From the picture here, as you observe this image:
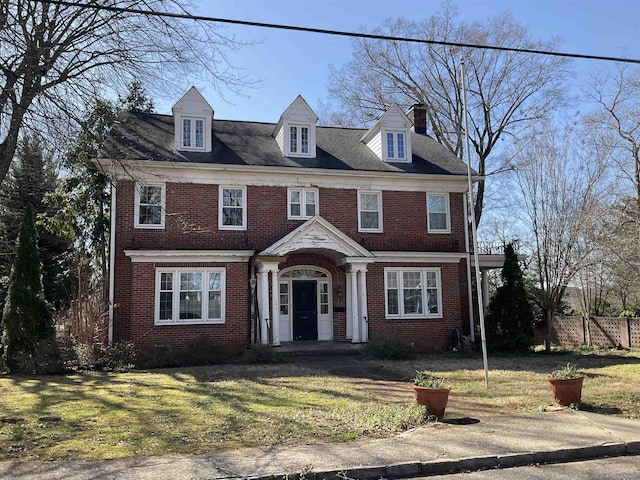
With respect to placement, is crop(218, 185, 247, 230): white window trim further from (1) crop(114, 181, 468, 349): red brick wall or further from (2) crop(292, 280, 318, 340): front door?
(2) crop(292, 280, 318, 340): front door

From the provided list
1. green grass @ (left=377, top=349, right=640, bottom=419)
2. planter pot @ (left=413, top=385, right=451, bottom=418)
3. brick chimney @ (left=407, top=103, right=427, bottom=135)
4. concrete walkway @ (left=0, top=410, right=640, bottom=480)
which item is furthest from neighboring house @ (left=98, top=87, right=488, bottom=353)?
concrete walkway @ (left=0, top=410, right=640, bottom=480)

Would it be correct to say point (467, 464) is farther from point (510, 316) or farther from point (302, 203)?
point (302, 203)

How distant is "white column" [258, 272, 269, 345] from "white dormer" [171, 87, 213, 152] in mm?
5346

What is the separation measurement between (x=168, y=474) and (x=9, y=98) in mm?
7743

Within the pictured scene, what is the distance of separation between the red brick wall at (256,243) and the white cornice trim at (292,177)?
0.28m

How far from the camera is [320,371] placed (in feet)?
48.0

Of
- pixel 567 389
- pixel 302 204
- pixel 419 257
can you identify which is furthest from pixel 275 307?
pixel 567 389

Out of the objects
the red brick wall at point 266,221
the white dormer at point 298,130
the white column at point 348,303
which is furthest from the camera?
the white dormer at point 298,130

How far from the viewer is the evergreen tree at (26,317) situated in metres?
14.5

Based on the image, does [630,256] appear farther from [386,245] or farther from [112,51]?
[112,51]

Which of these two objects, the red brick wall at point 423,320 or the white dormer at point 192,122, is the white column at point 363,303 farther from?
the white dormer at point 192,122

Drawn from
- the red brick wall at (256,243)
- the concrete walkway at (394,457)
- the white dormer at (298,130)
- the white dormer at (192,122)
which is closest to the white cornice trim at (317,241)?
the red brick wall at (256,243)

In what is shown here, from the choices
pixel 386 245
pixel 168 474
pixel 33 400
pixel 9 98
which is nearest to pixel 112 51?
pixel 9 98

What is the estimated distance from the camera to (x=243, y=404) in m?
10.0
